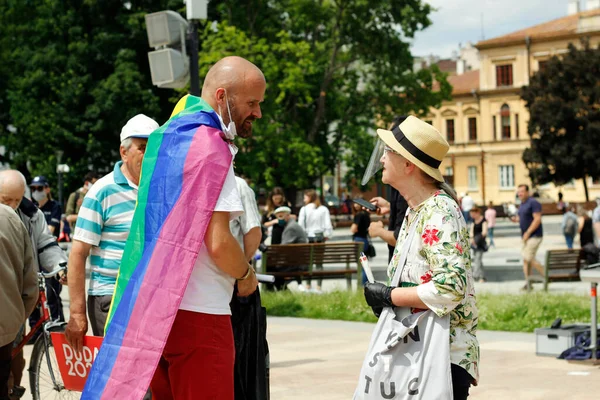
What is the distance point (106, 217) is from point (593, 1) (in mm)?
90334

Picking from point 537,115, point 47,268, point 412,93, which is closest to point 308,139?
point 412,93

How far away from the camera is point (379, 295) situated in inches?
158

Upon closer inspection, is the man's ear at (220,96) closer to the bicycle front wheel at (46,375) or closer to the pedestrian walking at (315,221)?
the bicycle front wheel at (46,375)

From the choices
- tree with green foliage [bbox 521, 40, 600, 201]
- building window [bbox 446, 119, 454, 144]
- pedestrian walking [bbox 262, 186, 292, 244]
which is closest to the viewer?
pedestrian walking [bbox 262, 186, 292, 244]

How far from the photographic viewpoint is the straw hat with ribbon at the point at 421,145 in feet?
13.4

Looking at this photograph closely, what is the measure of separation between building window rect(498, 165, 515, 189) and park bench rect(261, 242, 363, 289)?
75714 millimetres

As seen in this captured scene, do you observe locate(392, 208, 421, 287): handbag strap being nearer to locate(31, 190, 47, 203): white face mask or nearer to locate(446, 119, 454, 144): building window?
locate(31, 190, 47, 203): white face mask

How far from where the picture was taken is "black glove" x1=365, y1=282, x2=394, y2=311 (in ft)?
13.1

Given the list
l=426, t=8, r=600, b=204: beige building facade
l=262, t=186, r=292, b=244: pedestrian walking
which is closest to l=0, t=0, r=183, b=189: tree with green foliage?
l=262, t=186, r=292, b=244: pedestrian walking

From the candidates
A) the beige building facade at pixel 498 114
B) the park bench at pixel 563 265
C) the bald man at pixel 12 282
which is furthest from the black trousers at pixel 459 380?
the beige building facade at pixel 498 114

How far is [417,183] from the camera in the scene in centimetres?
412

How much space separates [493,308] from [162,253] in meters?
9.29

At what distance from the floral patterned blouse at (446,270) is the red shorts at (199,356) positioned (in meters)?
0.79

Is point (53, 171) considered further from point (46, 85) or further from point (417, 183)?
point (417, 183)
